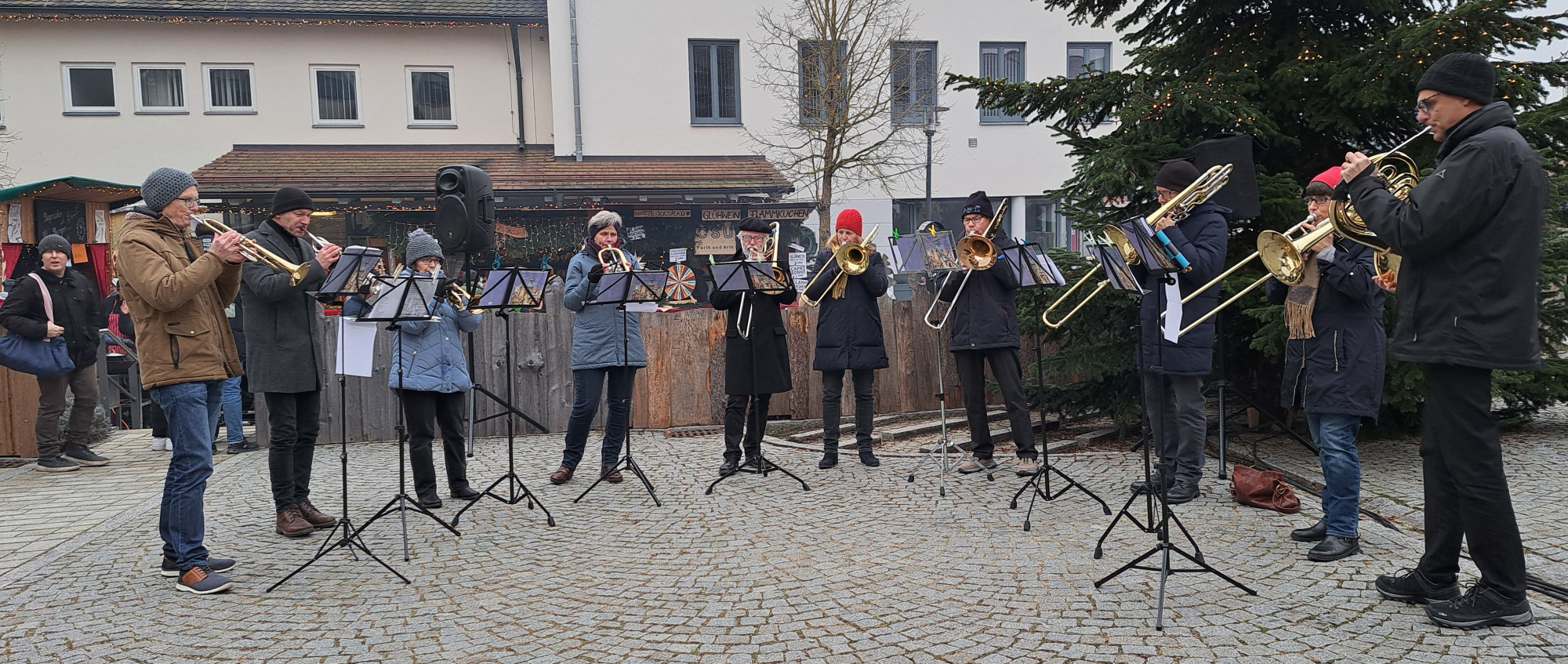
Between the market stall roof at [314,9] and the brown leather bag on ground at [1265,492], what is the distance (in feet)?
63.5

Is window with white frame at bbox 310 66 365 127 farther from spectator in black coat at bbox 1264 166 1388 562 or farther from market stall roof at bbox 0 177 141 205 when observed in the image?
spectator in black coat at bbox 1264 166 1388 562

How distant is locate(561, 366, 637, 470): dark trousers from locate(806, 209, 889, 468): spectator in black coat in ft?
4.97

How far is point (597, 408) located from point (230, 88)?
1903 centimetres

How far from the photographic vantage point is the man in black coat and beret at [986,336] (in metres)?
7.09

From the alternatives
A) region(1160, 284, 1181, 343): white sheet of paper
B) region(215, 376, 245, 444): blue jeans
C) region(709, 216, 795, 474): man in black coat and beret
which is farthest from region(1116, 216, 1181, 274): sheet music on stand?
region(215, 376, 245, 444): blue jeans

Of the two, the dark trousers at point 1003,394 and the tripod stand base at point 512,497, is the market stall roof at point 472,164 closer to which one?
the tripod stand base at point 512,497

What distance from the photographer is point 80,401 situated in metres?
9.09

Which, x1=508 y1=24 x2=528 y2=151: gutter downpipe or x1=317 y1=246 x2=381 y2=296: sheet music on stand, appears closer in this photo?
x1=317 y1=246 x2=381 y2=296: sheet music on stand

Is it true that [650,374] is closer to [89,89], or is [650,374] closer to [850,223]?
[850,223]

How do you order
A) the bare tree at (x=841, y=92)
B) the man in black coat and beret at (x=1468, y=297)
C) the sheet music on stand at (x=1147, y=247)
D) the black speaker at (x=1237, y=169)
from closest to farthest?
the man in black coat and beret at (x=1468, y=297) < the sheet music on stand at (x=1147, y=247) < the black speaker at (x=1237, y=169) < the bare tree at (x=841, y=92)

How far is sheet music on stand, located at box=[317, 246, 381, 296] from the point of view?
17.2 feet

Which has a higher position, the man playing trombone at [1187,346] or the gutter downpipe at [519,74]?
the gutter downpipe at [519,74]

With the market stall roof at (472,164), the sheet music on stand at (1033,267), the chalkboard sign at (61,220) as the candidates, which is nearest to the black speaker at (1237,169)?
the sheet music on stand at (1033,267)

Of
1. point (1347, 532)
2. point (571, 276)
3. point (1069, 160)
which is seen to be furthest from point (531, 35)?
point (1347, 532)
